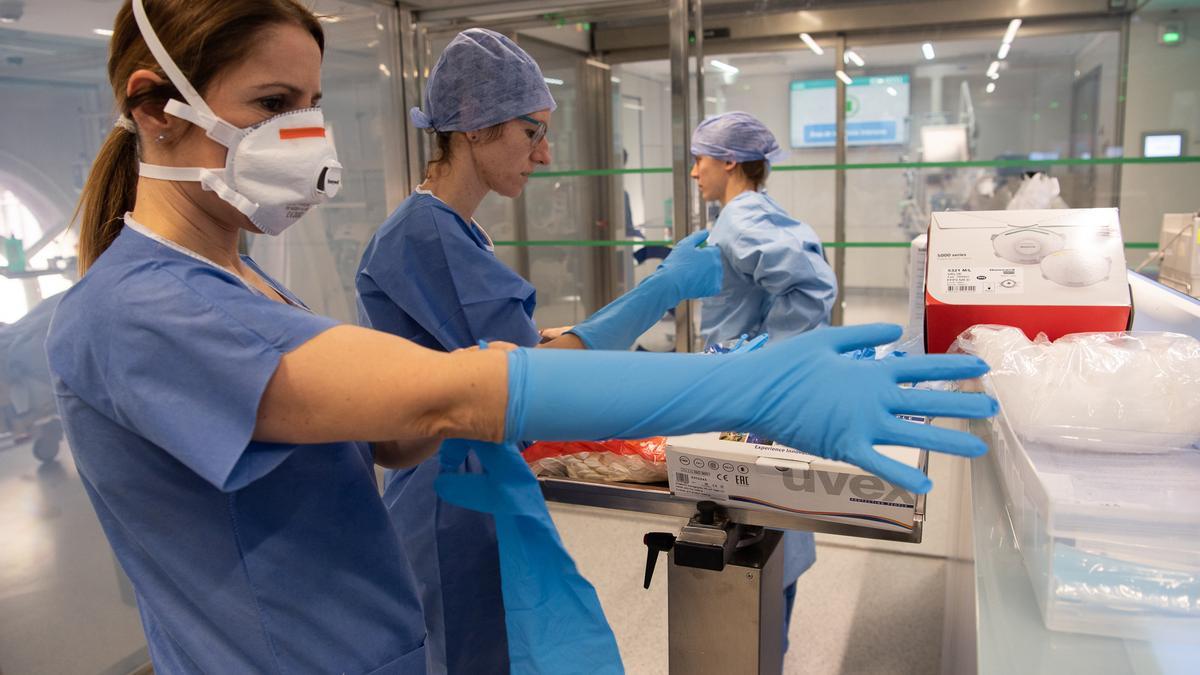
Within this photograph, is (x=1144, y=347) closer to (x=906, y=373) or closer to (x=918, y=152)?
(x=906, y=373)

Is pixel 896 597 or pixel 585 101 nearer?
pixel 896 597

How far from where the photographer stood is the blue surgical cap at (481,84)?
154 cm

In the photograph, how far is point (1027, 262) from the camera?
49.9 inches

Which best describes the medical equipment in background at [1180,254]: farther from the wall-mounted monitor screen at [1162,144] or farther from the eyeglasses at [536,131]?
the eyeglasses at [536,131]

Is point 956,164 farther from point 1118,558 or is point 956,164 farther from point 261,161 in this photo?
point 261,161

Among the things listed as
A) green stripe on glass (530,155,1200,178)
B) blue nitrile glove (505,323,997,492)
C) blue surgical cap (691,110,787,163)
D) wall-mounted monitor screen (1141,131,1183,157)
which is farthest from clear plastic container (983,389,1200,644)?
wall-mounted monitor screen (1141,131,1183,157)

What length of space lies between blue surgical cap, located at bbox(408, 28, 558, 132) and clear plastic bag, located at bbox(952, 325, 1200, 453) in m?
1.01

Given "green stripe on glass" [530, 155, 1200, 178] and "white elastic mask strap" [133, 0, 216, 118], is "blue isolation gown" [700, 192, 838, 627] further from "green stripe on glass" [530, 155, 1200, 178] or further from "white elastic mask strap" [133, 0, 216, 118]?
"white elastic mask strap" [133, 0, 216, 118]

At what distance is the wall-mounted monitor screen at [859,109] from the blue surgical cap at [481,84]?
1942 mm

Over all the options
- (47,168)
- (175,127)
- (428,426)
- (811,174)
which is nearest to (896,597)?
(811,174)

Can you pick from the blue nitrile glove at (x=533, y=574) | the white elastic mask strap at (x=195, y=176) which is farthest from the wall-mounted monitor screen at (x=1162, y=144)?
the white elastic mask strap at (x=195, y=176)

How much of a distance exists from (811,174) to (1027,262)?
2158 mm

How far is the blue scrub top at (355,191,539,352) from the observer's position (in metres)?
1.43

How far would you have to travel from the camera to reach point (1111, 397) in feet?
2.88
